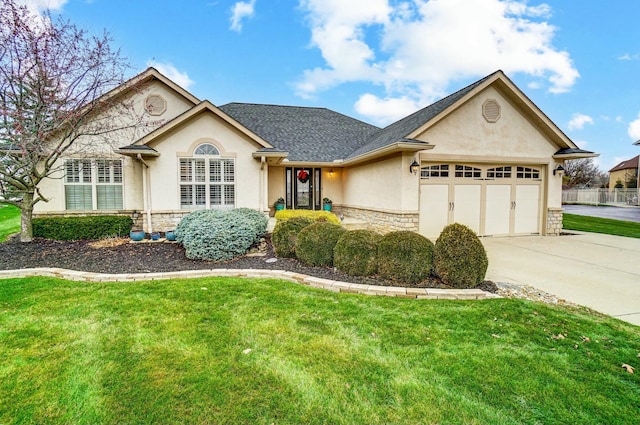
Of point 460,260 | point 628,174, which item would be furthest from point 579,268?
point 628,174

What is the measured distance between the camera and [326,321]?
3.93 m

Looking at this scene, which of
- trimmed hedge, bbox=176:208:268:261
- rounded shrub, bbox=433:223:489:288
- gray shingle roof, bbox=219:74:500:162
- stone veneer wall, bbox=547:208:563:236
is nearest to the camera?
rounded shrub, bbox=433:223:489:288

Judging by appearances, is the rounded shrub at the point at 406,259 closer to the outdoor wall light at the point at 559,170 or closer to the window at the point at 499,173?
the window at the point at 499,173

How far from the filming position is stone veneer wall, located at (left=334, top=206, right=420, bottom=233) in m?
9.73

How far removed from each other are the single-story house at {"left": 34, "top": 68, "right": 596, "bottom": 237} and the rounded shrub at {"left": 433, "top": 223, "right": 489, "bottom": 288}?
4.38m

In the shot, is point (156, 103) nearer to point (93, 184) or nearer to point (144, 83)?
point (144, 83)

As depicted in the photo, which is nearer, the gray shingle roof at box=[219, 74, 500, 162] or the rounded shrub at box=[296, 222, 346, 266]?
the rounded shrub at box=[296, 222, 346, 266]

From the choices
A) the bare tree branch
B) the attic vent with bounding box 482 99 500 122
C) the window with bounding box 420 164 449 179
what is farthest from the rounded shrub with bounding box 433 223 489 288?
the bare tree branch

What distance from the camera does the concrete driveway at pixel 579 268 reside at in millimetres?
4930

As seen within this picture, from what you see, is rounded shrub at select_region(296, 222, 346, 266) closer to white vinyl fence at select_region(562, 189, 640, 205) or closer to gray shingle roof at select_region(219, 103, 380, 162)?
gray shingle roof at select_region(219, 103, 380, 162)

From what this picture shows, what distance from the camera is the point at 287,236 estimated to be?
7.13 m

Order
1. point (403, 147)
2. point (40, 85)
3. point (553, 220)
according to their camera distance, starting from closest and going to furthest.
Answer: point (40, 85) < point (403, 147) < point (553, 220)

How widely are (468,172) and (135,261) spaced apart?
419 inches

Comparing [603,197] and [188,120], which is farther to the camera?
[603,197]
